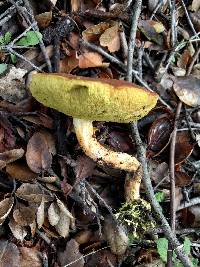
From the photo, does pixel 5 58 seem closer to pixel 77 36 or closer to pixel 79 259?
pixel 77 36

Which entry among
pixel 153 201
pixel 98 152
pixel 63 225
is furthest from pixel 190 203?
pixel 63 225

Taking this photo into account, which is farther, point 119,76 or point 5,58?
point 119,76

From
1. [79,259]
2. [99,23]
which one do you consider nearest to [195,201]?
[79,259]

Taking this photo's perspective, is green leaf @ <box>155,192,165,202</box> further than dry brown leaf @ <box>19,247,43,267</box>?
Yes

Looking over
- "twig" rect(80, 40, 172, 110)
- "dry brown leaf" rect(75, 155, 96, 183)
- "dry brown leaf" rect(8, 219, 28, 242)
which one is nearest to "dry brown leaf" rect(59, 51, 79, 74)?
"twig" rect(80, 40, 172, 110)

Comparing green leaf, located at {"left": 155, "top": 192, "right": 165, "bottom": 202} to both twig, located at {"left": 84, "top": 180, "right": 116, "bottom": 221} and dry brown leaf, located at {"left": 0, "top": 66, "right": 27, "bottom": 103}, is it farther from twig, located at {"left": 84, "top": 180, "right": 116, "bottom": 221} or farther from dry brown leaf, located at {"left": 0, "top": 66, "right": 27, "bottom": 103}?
dry brown leaf, located at {"left": 0, "top": 66, "right": 27, "bottom": 103}

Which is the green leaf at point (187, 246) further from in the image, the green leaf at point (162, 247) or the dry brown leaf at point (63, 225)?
the dry brown leaf at point (63, 225)
